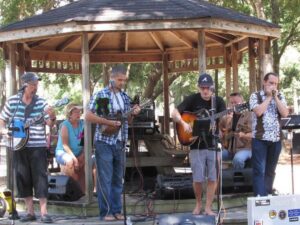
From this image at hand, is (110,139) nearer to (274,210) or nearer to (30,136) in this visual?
(30,136)

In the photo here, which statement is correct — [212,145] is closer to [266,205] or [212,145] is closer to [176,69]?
[266,205]

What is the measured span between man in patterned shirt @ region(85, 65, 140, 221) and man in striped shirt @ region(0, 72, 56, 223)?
1.95 feet

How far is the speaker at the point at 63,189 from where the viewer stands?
7617 mm

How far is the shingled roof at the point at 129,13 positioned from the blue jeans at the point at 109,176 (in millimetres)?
1801

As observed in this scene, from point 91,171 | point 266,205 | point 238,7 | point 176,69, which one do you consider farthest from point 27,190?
point 238,7

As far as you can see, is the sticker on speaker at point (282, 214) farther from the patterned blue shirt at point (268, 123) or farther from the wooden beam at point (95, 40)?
the wooden beam at point (95, 40)

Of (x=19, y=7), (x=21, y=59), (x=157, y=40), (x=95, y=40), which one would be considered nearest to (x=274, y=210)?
(x=21, y=59)

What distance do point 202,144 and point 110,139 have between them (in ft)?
3.74

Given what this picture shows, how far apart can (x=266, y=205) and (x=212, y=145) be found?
3.65 feet

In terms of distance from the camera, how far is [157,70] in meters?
19.3

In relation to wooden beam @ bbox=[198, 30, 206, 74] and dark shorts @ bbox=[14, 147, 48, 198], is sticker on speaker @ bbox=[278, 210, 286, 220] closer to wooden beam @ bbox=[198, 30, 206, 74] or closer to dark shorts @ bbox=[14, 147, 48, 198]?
wooden beam @ bbox=[198, 30, 206, 74]

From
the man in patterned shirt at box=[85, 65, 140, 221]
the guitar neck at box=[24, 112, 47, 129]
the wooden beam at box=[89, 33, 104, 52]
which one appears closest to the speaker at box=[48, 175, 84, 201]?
the man in patterned shirt at box=[85, 65, 140, 221]

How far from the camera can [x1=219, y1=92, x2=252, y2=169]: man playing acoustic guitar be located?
8.20 m

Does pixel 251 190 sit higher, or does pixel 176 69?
pixel 176 69
